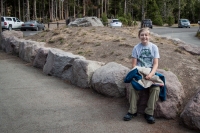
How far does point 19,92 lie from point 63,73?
5.02 ft

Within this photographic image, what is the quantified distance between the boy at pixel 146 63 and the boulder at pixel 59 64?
257cm

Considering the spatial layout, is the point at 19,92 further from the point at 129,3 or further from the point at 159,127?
the point at 129,3

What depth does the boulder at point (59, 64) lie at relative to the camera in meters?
7.22

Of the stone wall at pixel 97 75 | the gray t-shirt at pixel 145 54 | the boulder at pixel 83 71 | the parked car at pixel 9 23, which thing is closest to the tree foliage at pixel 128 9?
the parked car at pixel 9 23

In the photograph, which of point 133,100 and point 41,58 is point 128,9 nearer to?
point 41,58

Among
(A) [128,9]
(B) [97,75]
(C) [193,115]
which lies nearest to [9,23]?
(B) [97,75]

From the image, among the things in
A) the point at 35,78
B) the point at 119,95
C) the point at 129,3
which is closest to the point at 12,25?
the point at 35,78

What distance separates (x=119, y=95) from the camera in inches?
218

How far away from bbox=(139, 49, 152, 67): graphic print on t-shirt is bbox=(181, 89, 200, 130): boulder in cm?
106

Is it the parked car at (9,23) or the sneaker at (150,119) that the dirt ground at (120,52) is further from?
the parked car at (9,23)

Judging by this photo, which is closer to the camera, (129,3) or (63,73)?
(63,73)

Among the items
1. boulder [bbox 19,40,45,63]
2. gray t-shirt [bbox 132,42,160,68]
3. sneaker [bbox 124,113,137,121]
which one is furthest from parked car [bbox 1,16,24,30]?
sneaker [bbox 124,113,137,121]

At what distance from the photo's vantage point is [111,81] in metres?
5.46

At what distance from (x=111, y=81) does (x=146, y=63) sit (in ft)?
3.09
